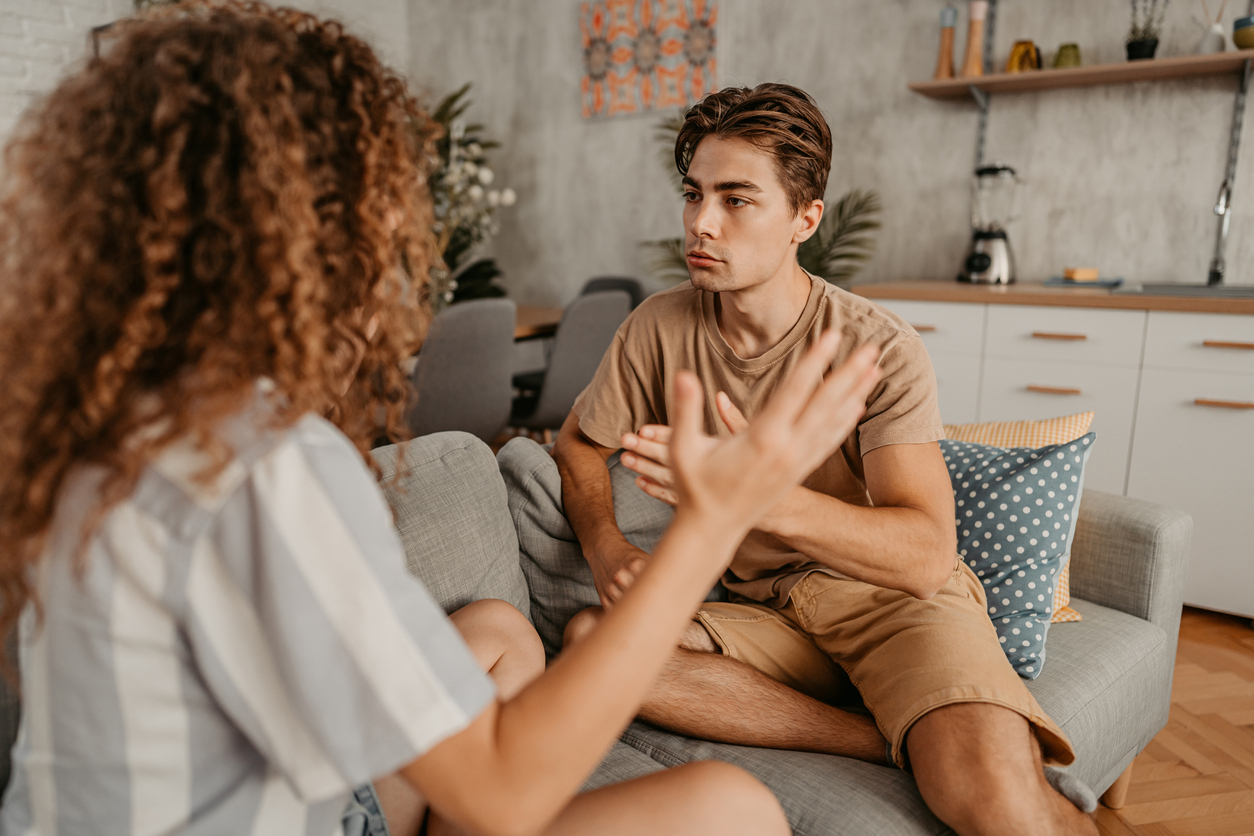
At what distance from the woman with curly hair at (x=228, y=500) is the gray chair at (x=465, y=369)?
1.99 metres

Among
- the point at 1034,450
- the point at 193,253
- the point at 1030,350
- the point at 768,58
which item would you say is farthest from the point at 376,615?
the point at 768,58

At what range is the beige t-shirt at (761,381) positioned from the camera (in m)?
1.31

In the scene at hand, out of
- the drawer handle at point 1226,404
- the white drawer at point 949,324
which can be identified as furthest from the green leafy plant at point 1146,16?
the drawer handle at point 1226,404

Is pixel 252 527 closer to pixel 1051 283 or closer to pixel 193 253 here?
pixel 193 253

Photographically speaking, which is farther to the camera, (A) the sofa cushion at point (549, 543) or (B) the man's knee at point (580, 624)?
(A) the sofa cushion at point (549, 543)

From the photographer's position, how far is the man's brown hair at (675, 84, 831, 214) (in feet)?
4.90

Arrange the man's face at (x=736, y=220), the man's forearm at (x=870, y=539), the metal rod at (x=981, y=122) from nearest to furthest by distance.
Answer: the man's forearm at (x=870, y=539) < the man's face at (x=736, y=220) < the metal rod at (x=981, y=122)

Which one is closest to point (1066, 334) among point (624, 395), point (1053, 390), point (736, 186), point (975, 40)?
point (1053, 390)

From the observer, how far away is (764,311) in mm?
1456

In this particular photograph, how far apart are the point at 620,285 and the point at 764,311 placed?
282cm

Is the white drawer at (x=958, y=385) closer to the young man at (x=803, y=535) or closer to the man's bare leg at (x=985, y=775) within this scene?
the young man at (x=803, y=535)

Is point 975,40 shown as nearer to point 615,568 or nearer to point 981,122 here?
point 981,122

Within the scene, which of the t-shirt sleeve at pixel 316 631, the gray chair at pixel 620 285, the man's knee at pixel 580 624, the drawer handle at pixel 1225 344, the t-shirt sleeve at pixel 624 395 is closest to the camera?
the t-shirt sleeve at pixel 316 631

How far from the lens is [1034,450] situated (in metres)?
1.57
